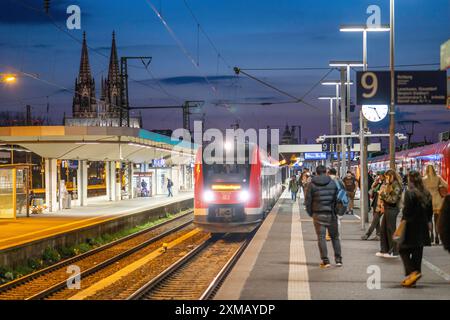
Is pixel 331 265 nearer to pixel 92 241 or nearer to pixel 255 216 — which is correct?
pixel 255 216

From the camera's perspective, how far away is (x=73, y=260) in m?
Answer: 17.1

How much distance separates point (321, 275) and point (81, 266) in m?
7.46

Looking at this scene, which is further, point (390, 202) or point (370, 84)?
point (370, 84)

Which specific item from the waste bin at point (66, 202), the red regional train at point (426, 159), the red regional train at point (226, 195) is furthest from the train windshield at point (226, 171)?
the waste bin at point (66, 202)

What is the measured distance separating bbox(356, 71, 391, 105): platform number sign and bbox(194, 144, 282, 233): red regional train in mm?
3894

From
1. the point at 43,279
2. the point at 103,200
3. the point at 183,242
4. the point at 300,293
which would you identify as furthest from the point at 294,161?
the point at 300,293

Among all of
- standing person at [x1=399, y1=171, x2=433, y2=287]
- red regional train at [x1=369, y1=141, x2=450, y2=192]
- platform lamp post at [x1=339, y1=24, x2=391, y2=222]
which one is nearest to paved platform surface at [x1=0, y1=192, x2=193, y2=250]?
platform lamp post at [x1=339, y1=24, x2=391, y2=222]

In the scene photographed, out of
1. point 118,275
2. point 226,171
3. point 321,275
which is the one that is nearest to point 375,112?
point 226,171

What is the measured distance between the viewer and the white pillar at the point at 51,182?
94.5 ft

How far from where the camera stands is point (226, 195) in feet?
61.3

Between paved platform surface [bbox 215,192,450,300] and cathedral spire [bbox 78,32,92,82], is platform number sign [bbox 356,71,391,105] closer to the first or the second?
paved platform surface [bbox 215,192,450,300]

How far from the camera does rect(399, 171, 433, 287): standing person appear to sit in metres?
9.18

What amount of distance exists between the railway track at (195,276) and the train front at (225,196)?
0.63 m

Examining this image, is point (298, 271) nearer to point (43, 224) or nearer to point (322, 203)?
point (322, 203)
